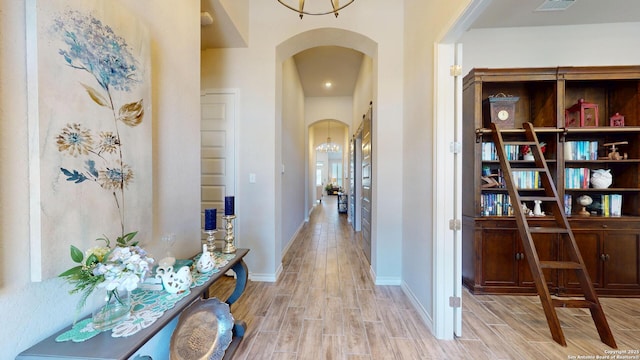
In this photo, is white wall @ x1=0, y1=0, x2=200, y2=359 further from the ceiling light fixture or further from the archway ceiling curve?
the archway ceiling curve

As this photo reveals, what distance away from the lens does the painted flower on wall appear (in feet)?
2.94

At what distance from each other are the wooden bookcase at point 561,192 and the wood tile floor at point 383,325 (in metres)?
0.27

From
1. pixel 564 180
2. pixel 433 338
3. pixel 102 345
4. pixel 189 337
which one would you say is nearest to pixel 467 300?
pixel 433 338

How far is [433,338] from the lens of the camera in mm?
1878

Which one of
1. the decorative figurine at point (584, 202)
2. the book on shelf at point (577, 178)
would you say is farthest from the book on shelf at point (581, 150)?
the decorative figurine at point (584, 202)

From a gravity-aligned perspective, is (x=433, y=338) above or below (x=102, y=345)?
below

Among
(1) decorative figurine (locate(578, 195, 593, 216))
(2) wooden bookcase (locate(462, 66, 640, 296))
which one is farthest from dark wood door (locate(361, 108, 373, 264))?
(1) decorative figurine (locate(578, 195, 593, 216))

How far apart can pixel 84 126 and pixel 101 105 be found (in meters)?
0.13

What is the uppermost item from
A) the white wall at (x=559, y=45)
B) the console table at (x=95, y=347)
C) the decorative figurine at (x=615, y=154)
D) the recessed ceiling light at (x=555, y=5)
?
the recessed ceiling light at (x=555, y=5)

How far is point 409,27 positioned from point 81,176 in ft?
10.3

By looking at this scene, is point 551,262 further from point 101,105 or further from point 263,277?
point 101,105

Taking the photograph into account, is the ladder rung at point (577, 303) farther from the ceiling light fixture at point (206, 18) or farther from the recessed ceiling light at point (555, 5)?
the ceiling light fixture at point (206, 18)

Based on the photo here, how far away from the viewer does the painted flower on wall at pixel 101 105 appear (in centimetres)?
90

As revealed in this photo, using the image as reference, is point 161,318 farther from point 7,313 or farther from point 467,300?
point 467,300
